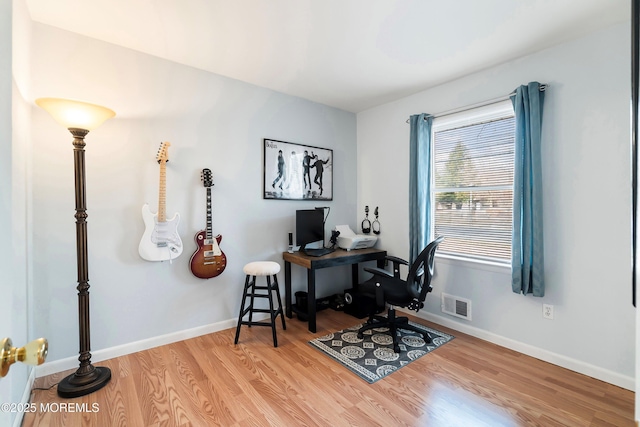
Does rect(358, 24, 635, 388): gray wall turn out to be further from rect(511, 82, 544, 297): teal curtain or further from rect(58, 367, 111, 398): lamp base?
rect(58, 367, 111, 398): lamp base

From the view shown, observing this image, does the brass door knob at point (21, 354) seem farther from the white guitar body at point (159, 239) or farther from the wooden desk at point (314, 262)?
the wooden desk at point (314, 262)

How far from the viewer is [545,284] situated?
2.34m

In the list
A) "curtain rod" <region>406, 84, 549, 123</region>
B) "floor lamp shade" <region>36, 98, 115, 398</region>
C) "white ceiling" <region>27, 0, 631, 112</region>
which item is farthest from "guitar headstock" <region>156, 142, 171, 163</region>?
"curtain rod" <region>406, 84, 549, 123</region>

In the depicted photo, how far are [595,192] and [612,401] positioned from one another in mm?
1349

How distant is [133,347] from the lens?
7.86ft

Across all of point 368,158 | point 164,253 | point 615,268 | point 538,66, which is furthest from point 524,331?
point 164,253

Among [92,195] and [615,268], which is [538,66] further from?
[92,195]

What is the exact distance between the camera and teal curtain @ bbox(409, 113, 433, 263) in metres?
3.03

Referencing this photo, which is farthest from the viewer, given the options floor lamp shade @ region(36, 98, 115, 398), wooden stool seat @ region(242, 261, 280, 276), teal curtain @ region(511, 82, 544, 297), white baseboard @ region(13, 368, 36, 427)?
wooden stool seat @ region(242, 261, 280, 276)

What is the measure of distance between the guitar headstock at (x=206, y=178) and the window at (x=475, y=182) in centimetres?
224

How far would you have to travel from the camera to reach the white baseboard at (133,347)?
83.0 inches

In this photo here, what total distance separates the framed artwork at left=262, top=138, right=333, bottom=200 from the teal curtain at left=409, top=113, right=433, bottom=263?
3.33 ft

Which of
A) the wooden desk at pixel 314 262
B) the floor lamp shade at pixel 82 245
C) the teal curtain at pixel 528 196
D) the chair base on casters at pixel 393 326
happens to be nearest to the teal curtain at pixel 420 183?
the wooden desk at pixel 314 262

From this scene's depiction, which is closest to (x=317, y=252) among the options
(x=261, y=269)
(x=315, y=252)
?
(x=315, y=252)
